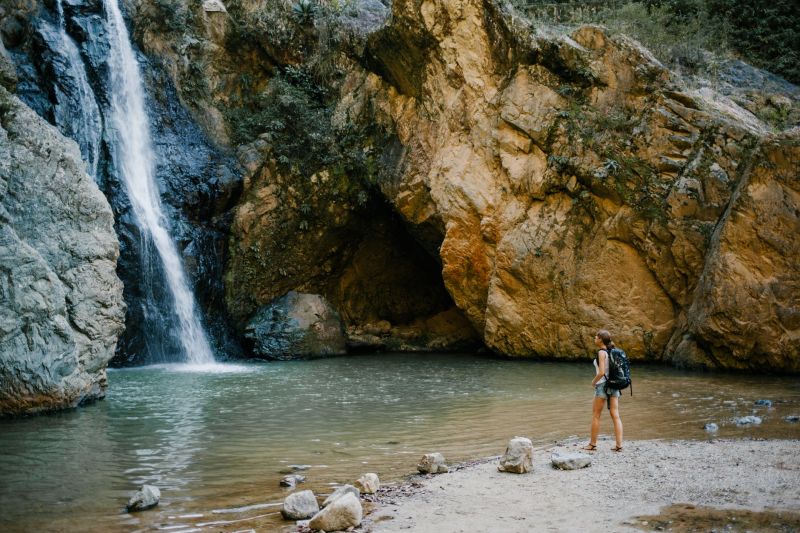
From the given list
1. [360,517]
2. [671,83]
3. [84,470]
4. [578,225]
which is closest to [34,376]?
[84,470]

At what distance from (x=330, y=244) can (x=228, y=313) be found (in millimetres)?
4169

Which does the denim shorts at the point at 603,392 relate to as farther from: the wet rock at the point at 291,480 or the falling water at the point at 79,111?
the falling water at the point at 79,111

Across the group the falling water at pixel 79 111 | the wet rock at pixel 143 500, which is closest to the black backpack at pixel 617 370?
the wet rock at pixel 143 500

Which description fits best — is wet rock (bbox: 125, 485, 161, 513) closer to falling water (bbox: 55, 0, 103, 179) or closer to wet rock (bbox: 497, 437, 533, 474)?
wet rock (bbox: 497, 437, 533, 474)

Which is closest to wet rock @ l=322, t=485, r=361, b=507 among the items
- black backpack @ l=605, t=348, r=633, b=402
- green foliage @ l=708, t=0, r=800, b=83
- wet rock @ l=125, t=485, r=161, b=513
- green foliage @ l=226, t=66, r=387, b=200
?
wet rock @ l=125, t=485, r=161, b=513

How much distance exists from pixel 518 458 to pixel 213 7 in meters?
20.6

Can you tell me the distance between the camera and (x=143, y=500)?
614cm

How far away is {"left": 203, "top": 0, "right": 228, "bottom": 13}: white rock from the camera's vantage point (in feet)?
74.3

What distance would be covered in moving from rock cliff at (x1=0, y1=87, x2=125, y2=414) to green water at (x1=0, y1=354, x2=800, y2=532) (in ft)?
2.10

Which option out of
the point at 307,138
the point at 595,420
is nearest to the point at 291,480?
the point at 595,420

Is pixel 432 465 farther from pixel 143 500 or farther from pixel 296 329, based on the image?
pixel 296 329

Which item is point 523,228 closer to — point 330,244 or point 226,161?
point 330,244

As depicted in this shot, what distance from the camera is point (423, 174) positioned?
20.6 metres

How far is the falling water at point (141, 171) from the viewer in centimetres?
1847
